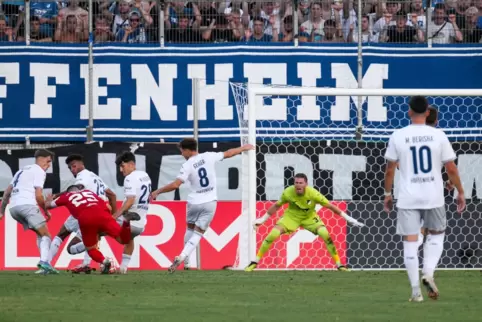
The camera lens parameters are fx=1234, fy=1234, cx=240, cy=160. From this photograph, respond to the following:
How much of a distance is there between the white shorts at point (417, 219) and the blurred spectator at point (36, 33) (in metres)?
11.1

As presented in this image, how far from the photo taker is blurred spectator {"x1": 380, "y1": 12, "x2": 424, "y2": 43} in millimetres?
21578

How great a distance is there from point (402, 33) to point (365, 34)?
0.66 m

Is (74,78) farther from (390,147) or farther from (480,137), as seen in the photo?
(390,147)

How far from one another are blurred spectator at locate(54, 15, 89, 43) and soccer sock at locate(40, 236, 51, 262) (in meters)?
4.63

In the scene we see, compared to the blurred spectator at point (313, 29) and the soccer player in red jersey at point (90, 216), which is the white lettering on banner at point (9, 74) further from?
the blurred spectator at point (313, 29)

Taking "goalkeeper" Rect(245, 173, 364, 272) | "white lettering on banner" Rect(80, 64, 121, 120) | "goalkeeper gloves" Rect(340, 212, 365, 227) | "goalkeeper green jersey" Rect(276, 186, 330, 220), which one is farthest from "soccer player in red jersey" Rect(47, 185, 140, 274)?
"white lettering on banner" Rect(80, 64, 121, 120)

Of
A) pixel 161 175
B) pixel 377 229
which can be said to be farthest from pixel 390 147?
pixel 161 175

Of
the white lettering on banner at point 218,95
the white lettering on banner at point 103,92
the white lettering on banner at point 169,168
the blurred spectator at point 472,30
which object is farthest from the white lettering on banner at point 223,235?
the blurred spectator at point 472,30

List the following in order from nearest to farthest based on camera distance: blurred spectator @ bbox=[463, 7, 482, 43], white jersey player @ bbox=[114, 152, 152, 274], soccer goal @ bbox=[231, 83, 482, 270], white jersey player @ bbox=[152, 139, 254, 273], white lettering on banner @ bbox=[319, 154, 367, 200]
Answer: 1. white jersey player @ bbox=[114, 152, 152, 274]
2. white jersey player @ bbox=[152, 139, 254, 273]
3. soccer goal @ bbox=[231, 83, 482, 270]
4. white lettering on banner @ bbox=[319, 154, 367, 200]
5. blurred spectator @ bbox=[463, 7, 482, 43]

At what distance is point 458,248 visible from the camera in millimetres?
19531

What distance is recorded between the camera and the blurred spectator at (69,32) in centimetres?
2125

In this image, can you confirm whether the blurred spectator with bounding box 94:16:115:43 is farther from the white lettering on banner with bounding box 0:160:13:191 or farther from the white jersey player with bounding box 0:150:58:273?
the white jersey player with bounding box 0:150:58:273

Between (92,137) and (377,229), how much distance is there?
517 centimetres

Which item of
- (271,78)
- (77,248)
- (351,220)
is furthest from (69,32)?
(351,220)
